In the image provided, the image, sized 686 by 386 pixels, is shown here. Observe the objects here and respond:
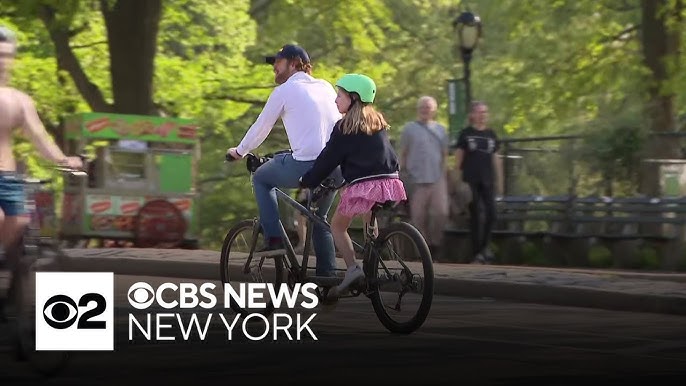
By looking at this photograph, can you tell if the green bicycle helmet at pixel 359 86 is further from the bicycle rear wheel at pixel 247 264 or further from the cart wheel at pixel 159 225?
the cart wheel at pixel 159 225

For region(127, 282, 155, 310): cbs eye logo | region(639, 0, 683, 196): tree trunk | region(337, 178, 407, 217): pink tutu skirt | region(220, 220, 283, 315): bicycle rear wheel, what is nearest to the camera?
region(337, 178, 407, 217): pink tutu skirt

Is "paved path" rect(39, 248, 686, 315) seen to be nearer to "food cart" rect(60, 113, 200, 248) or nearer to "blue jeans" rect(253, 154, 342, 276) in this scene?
"blue jeans" rect(253, 154, 342, 276)

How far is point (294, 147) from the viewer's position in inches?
514

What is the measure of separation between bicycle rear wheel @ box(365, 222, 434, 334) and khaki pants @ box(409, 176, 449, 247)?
841cm

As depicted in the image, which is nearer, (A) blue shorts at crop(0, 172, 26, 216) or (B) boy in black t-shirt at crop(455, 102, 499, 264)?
(A) blue shorts at crop(0, 172, 26, 216)

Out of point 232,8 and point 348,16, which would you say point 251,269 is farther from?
point 232,8

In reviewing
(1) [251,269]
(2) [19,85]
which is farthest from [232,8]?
(1) [251,269]

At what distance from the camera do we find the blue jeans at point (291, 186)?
12.9m

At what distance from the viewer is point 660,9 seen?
1130 inches

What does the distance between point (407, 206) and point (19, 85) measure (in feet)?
59.2

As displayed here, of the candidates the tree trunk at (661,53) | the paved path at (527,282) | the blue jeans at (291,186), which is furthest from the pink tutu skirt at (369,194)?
the tree trunk at (661,53)

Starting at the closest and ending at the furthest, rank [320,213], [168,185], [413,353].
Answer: [413,353] < [320,213] < [168,185]

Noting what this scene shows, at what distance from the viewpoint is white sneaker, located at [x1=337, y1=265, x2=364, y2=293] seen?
12.3m

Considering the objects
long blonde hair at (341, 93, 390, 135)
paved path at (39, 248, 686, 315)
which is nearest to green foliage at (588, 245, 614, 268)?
paved path at (39, 248, 686, 315)
